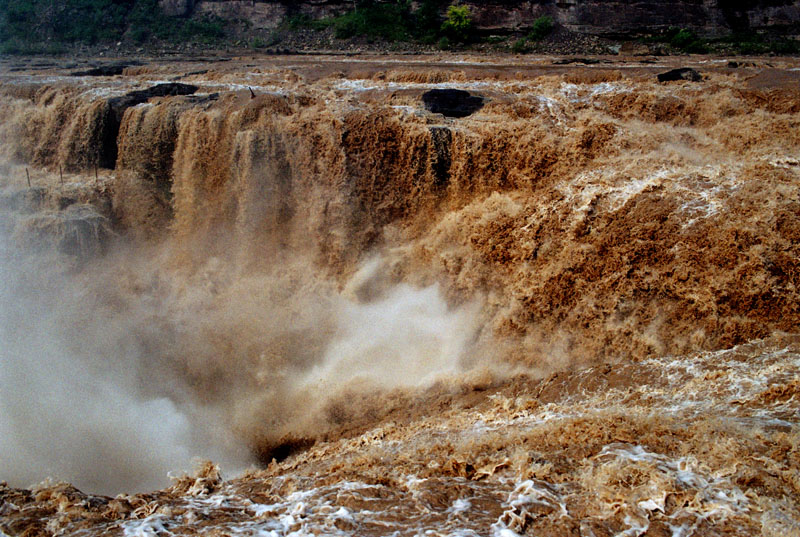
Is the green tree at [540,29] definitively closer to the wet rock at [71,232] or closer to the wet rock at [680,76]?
the wet rock at [680,76]

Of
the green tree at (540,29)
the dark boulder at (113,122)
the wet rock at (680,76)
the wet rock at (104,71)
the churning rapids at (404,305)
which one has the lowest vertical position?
the churning rapids at (404,305)

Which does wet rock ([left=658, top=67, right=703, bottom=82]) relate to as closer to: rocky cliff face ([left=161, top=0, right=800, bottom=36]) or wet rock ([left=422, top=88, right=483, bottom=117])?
wet rock ([left=422, top=88, right=483, bottom=117])

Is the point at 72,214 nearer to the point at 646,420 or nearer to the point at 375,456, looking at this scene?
the point at 375,456

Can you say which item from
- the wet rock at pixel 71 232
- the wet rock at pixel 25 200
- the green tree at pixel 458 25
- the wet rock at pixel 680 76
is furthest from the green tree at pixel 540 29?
the wet rock at pixel 25 200

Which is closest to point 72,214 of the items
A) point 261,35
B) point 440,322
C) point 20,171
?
point 20,171

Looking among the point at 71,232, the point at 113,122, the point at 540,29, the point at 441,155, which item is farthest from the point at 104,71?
the point at 540,29

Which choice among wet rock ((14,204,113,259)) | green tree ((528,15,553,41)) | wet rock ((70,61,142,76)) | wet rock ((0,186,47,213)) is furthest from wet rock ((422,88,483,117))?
green tree ((528,15,553,41))

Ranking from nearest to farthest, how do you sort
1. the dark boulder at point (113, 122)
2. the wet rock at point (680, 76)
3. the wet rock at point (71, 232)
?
the wet rock at point (680, 76) → the wet rock at point (71, 232) → the dark boulder at point (113, 122)
